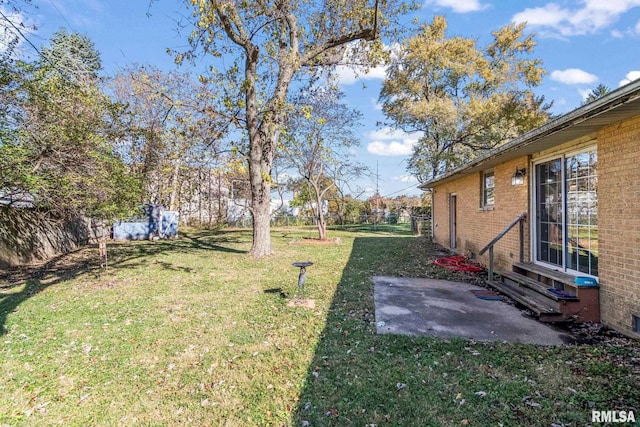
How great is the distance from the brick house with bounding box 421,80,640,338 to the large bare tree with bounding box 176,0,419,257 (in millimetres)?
5779

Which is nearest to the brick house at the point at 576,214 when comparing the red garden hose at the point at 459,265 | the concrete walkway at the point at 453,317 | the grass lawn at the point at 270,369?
the concrete walkway at the point at 453,317

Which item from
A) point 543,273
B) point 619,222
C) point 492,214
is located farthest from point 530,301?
point 492,214

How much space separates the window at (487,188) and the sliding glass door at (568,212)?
2.52 meters

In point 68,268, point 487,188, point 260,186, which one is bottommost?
point 68,268

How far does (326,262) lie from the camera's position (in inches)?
392

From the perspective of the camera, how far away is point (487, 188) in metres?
9.24

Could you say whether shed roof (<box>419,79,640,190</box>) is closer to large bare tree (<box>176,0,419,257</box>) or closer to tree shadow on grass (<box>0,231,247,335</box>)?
large bare tree (<box>176,0,419,257</box>)

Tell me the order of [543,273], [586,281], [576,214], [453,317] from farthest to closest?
[543,273]
[576,214]
[453,317]
[586,281]

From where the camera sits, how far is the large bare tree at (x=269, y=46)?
9.95m

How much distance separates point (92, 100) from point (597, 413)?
30.5 feet

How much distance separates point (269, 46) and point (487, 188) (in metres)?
8.22

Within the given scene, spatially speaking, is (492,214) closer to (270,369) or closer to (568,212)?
(568,212)

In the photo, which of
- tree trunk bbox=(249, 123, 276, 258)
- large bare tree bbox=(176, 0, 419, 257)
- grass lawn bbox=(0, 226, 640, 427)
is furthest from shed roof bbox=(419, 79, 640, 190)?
tree trunk bbox=(249, 123, 276, 258)

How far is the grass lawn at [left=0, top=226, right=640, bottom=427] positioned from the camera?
8.80ft
